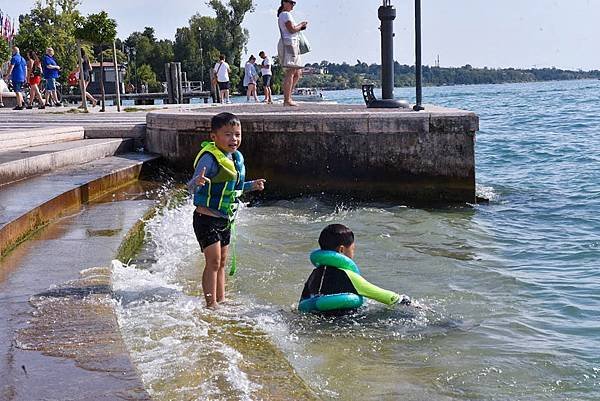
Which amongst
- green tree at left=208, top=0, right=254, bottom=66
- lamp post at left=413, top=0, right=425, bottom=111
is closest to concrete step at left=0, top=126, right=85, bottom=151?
lamp post at left=413, top=0, right=425, bottom=111

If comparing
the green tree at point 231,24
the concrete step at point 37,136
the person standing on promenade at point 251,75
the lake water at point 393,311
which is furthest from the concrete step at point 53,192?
the green tree at point 231,24

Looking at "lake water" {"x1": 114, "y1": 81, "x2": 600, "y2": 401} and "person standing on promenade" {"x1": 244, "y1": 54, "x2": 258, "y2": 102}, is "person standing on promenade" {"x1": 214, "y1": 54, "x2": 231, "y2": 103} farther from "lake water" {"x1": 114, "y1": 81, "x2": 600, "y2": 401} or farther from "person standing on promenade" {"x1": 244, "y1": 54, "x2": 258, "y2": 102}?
"lake water" {"x1": 114, "y1": 81, "x2": 600, "y2": 401}

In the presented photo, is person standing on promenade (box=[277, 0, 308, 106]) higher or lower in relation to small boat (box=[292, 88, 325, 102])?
higher

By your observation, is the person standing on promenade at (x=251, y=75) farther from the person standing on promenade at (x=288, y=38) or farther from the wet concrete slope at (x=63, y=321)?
the wet concrete slope at (x=63, y=321)

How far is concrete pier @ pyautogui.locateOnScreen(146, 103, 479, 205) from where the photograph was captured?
1152cm

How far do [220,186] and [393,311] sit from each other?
62.1 inches

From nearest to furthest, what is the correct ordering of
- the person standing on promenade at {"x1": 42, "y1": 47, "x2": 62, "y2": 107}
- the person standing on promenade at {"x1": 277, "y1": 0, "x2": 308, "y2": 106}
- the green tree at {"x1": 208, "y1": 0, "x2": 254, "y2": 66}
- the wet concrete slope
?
the wet concrete slope, the person standing on promenade at {"x1": 277, "y1": 0, "x2": 308, "y2": 106}, the person standing on promenade at {"x1": 42, "y1": 47, "x2": 62, "y2": 107}, the green tree at {"x1": 208, "y1": 0, "x2": 254, "y2": 66}

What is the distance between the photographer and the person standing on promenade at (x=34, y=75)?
24.5 meters

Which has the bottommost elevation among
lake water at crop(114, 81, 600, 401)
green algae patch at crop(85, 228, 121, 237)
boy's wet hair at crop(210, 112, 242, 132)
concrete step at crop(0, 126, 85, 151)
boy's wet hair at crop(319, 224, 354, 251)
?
lake water at crop(114, 81, 600, 401)

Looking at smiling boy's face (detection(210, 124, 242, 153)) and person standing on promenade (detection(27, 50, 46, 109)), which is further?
person standing on promenade (detection(27, 50, 46, 109))

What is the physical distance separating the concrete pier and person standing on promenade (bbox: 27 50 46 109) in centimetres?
1353

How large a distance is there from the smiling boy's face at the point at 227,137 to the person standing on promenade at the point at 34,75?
19.6 metres

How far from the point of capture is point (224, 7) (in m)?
92.2

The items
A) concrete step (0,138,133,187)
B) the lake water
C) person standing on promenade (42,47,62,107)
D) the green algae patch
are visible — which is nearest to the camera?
the lake water
